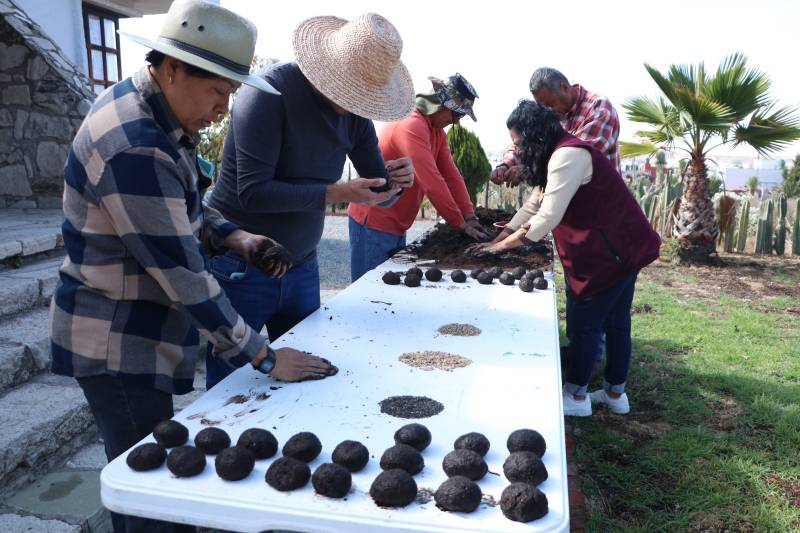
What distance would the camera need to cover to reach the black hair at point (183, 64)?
1447 mm

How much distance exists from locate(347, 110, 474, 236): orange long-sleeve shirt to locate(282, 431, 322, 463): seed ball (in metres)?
2.39

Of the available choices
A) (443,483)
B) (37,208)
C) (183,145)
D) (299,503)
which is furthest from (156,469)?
(37,208)

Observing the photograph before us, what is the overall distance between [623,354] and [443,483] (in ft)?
8.91

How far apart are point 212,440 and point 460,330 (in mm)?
1145

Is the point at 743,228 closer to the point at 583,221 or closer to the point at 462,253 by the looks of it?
the point at 462,253

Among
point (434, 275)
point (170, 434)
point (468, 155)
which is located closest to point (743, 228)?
point (468, 155)

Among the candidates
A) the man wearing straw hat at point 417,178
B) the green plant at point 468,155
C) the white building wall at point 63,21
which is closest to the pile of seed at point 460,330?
the man wearing straw hat at point 417,178

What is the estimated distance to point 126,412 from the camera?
5.31 feet

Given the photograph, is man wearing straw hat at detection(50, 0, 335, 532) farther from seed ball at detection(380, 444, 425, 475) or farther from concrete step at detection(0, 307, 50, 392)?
concrete step at detection(0, 307, 50, 392)

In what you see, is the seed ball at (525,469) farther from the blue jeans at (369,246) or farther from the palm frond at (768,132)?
the palm frond at (768,132)

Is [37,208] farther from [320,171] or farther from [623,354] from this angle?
[623,354]

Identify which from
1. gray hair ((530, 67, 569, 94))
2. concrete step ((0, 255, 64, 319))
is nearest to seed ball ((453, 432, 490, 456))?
gray hair ((530, 67, 569, 94))

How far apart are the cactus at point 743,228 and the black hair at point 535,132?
27.9 feet

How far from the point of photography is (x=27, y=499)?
99.3 inches
